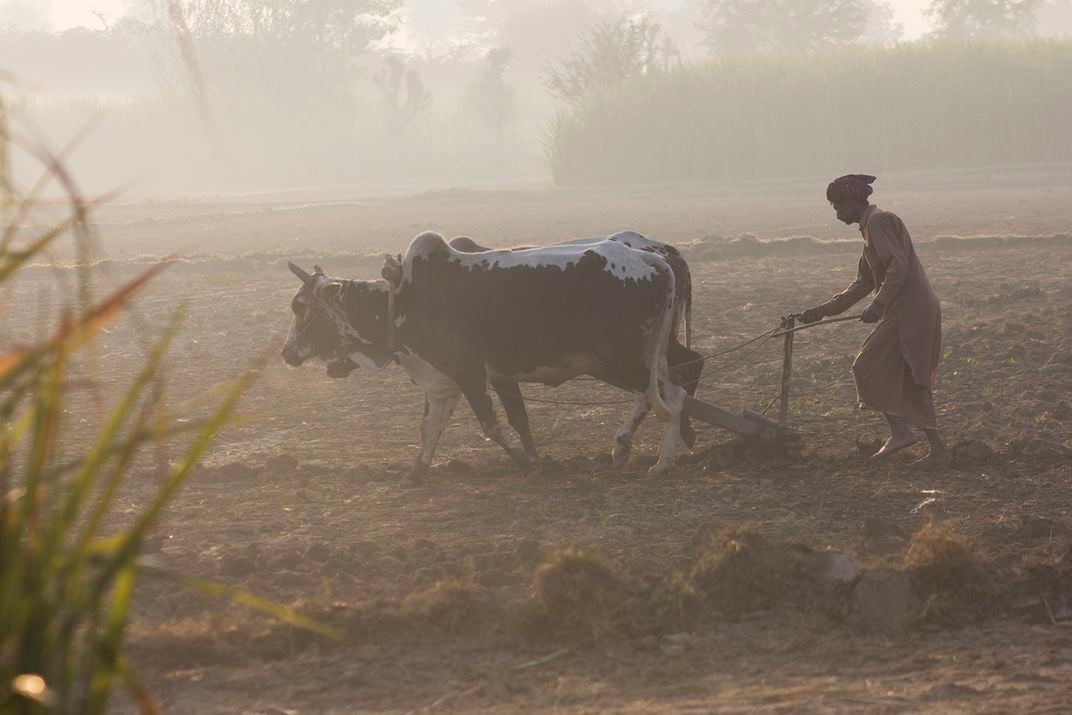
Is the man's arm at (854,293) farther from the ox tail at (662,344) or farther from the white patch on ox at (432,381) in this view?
the white patch on ox at (432,381)

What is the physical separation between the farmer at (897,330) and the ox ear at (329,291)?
126 inches

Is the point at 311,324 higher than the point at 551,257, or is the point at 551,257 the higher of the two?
the point at 551,257

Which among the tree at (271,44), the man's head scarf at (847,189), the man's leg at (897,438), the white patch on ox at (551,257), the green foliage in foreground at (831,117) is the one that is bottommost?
the man's leg at (897,438)

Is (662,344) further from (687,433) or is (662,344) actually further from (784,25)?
(784,25)

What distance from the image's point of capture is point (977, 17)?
65000 millimetres

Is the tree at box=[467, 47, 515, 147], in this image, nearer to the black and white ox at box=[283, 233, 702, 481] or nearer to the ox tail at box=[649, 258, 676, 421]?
the black and white ox at box=[283, 233, 702, 481]

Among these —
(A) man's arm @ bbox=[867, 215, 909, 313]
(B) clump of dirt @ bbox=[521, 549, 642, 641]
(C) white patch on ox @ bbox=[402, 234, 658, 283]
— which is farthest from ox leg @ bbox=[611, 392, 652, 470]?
(B) clump of dirt @ bbox=[521, 549, 642, 641]

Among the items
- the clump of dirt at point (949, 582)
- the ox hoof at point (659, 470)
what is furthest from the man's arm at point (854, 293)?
the clump of dirt at point (949, 582)

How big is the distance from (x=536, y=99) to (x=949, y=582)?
78.5 meters

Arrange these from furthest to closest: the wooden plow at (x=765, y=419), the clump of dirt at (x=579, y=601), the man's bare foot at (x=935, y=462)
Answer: the wooden plow at (x=765, y=419) → the man's bare foot at (x=935, y=462) → the clump of dirt at (x=579, y=601)

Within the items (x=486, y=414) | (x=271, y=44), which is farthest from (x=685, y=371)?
(x=271, y=44)

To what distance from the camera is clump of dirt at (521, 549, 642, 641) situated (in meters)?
5.63

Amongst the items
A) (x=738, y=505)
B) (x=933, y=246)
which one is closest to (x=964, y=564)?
(x=738, y=505)

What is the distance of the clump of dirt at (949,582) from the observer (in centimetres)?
571
